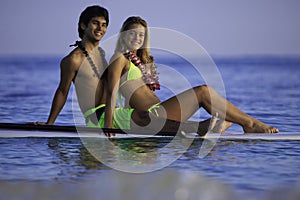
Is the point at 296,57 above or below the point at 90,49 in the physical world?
above

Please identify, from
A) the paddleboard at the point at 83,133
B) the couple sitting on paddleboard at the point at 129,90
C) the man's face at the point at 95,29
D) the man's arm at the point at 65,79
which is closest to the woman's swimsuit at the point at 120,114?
the couple sitting on paddleboard at the point at 129,90

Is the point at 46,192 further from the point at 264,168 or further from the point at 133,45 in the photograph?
the point at 133,45

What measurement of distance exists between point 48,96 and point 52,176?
806cm

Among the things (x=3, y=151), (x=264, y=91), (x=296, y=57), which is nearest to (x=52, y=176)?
(x=3, y=151)

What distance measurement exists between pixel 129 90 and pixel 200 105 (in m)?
A: 0.71

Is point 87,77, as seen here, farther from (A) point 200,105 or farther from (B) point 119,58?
(A) point 200,105

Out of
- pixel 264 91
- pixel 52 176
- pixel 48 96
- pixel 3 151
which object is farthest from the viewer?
pixel 264 91

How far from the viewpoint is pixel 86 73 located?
620cm

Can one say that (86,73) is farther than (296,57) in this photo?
No

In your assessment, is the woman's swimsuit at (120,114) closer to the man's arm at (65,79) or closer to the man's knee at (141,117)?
the man's knee at (141,117)

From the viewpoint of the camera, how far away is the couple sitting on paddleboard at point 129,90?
19.8 ft

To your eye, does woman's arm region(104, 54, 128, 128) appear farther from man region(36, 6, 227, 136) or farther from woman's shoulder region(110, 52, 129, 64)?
man region(36, 6, 227, 136)

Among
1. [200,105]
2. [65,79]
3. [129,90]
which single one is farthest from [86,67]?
[200,105]

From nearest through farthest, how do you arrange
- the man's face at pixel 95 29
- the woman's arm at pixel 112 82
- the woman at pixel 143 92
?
1. the woman's arm at pixel 112 82
2. the woman at pixel 143 92
3. the man's face at pixel 95 29
